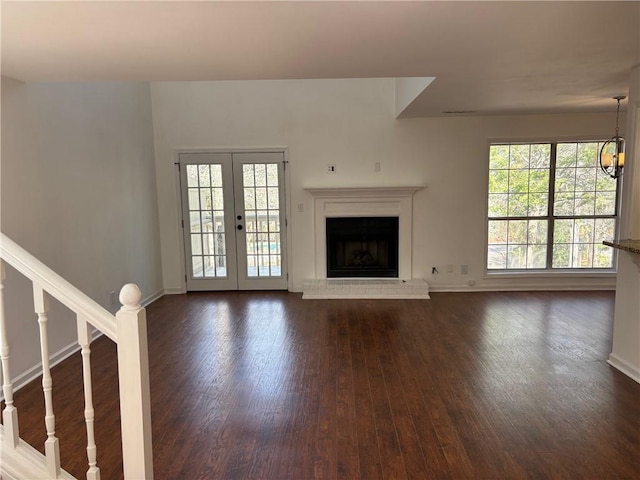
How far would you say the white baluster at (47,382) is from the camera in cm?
148

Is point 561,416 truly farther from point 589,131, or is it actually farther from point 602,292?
point 589,131

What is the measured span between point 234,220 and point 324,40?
379 cm

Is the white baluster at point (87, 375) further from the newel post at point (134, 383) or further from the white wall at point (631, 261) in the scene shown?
the white wall at point (631, 261)

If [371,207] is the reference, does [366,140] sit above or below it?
above

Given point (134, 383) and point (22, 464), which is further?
point (22, 464)

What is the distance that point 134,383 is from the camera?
4.83 ft

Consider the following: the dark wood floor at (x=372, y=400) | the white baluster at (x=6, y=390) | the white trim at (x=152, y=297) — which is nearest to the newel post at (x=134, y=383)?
the white baluster at (x=6, y=390)

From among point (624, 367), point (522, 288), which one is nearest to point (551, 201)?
point (522, 288)

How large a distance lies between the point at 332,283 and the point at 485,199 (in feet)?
7.79

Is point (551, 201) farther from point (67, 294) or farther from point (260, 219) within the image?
point (67, 294)

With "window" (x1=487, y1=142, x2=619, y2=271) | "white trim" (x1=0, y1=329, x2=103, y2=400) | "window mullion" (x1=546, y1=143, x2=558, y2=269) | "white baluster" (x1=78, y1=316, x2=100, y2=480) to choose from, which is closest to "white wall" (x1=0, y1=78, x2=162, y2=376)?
"white trim" (x1=0, y1=329, x2=103, y2=400)

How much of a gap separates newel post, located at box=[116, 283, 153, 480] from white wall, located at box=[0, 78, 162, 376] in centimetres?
205

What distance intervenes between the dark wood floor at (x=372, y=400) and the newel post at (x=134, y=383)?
0.63m

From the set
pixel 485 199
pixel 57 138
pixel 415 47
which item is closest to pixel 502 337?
pixel 485 199
